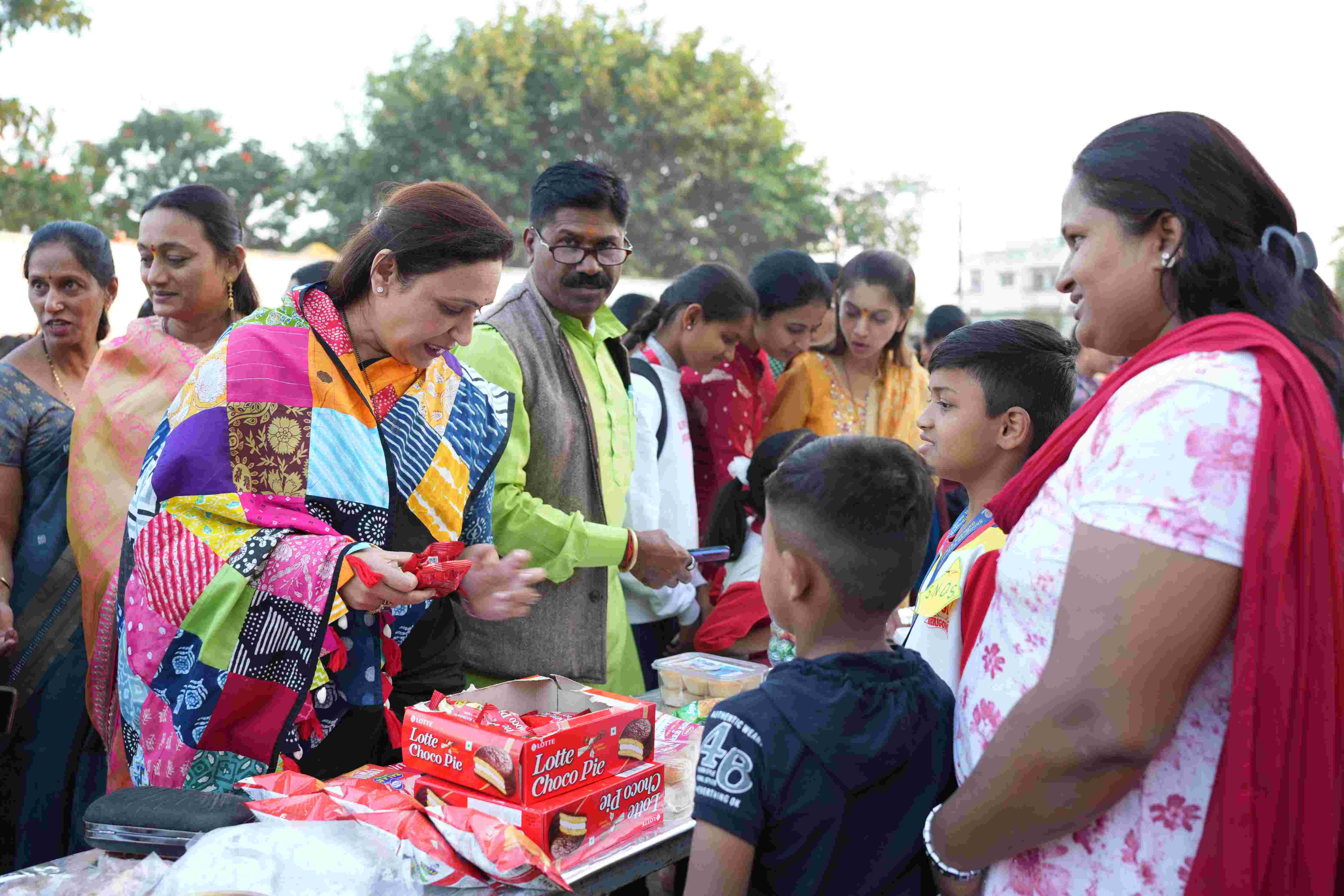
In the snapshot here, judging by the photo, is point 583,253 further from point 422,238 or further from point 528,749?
point 528,749

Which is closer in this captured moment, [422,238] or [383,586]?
[383,586]

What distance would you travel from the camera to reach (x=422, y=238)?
2078mm

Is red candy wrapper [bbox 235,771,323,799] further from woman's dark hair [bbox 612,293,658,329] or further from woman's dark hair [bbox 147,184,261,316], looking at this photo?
woman's dark hair [bbox 612,293,658,329]

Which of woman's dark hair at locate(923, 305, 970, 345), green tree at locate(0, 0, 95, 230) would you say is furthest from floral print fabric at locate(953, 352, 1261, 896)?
green tree at locate(0, 0, 95, 230)

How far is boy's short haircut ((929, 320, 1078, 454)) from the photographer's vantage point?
2213 mm

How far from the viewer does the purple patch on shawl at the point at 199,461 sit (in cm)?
186

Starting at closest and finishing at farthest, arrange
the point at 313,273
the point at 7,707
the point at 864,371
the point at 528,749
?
the point at 528,749, the point at 7,707, the point at 313,273, the point at 864,371

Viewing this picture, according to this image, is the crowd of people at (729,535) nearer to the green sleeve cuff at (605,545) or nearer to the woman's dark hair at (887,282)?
the green sleeve cuff at (605,545)

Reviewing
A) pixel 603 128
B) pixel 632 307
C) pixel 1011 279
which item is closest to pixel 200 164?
pixel 603 128

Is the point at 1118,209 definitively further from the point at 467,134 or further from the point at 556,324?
the point at 467,134

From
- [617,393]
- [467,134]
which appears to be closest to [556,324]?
[617,393]

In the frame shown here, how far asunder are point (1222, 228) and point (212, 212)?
8.67 ft

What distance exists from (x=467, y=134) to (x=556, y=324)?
2271 cm

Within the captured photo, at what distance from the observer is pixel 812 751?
132 centimetres
